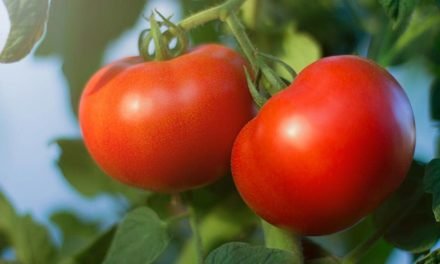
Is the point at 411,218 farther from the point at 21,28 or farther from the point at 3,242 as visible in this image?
the point at 3,242

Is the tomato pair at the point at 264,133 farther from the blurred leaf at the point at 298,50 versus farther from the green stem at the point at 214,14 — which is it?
the blurred leaf at the point at 298,50

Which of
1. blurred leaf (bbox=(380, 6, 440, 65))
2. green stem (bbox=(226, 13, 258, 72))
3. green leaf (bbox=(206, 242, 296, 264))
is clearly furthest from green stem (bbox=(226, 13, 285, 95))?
blurred leaf (bbox=(380, 6, 440, 65))

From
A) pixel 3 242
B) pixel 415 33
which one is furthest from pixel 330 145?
pixel 3 242

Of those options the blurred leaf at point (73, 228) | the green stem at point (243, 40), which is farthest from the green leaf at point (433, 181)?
the blurred leaf at point (73, 228)

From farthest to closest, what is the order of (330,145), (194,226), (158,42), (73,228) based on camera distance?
(73,228)
(194,226)
(158,42)
(330,145)

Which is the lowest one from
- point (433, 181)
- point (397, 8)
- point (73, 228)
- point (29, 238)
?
point (73, 228)

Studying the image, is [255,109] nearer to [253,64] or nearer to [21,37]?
[253,64]

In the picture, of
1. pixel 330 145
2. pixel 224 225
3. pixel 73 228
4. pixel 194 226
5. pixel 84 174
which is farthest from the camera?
pixel 73 228
